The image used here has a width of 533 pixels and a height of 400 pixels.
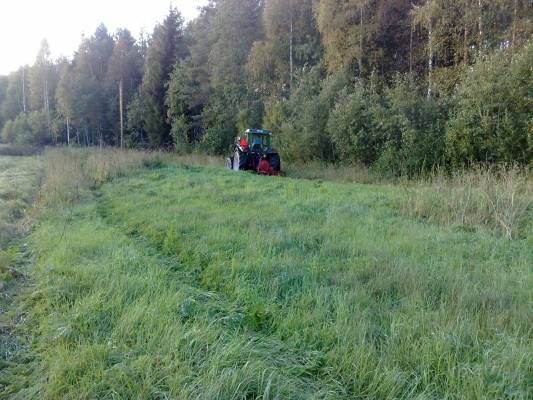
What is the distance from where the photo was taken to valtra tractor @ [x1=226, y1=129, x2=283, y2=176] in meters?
17.3

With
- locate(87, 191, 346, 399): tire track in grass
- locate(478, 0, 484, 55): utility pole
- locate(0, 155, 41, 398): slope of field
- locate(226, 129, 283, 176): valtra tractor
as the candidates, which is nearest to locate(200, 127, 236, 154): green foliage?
locate(226, 129, 283, 176): valtra tractor

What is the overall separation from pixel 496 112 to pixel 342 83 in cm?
842

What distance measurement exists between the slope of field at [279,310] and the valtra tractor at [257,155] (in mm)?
9867

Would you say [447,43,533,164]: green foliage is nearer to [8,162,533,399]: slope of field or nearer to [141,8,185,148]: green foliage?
[8,162,533,399]: slope of field

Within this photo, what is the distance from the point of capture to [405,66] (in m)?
20.6

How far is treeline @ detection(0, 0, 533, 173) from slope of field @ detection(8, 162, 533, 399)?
A: 8.11 meters

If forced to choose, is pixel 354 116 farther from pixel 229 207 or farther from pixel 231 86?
pixel 231 86

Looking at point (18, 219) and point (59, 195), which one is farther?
point (59, 195)

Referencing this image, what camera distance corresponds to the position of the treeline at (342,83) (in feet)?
44.3

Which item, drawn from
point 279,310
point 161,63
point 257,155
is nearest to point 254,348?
point 279,310

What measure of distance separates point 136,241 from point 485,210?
267 inches

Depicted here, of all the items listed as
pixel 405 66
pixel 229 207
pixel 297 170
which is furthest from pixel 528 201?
pixel 405 66

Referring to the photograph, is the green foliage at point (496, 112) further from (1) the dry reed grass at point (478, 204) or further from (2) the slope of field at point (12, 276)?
(2) the slope of field at point (12, 276)

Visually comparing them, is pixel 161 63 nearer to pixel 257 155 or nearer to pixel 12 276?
pixel 257 155
